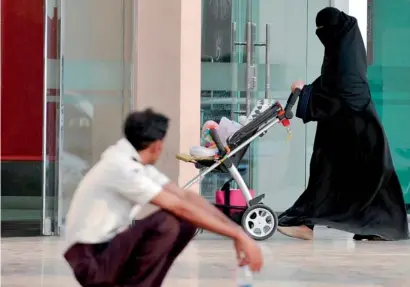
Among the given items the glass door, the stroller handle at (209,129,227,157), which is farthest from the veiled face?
the glass door

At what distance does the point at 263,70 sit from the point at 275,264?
146 inches

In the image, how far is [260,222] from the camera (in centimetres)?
636

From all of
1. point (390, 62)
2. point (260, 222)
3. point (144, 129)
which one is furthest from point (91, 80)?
point (144, 129)

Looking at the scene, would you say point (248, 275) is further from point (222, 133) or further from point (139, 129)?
point (222, 133)

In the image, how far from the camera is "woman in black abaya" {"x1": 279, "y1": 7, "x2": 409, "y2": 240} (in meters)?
6.35

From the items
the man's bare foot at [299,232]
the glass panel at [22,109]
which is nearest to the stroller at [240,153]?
the man's bare foot at [299,232]

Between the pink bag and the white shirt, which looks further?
the pink bag

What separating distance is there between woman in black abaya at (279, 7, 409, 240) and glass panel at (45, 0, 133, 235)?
146 centimetres

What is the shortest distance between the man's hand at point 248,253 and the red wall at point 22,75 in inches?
175

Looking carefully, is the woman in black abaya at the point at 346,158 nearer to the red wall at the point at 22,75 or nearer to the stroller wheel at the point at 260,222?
the stroller wheel at the point at 260,222

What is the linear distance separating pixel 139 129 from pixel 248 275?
541mm

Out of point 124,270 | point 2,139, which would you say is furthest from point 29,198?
point 124,270

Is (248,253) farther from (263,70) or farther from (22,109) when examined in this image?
(263,70)

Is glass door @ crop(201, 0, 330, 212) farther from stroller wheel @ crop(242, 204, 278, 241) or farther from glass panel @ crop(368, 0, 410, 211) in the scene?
stroller wheel @ crop(242, 204, 278, 241)
